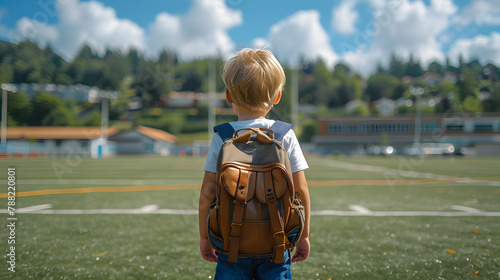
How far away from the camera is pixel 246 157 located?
1391 mm

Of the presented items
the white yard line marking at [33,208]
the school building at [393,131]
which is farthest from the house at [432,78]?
the white yard line marking at [33,208]

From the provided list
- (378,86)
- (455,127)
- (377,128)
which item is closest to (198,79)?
(378,86)

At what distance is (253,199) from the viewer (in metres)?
1.41

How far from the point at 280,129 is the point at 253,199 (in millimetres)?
375

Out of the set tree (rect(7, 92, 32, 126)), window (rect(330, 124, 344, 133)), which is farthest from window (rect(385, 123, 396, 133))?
tree (rect(7, 92, 32, 126))

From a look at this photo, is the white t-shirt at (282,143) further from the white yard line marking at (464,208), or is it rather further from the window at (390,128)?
the window at (390,128)

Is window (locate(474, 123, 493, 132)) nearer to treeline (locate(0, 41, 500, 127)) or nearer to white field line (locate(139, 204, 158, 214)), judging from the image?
treeline (locate(0, 41, 500, 127))

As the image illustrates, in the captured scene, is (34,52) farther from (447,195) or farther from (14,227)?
(447,195)

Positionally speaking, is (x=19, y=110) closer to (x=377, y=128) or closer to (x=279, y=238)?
(x=279, y=238)

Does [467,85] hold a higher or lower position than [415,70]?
lower

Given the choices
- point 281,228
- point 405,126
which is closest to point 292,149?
point 281,228

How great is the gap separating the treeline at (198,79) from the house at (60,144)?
104 inches

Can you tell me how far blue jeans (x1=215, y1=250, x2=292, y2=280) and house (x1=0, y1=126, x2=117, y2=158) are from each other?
37.6 metres

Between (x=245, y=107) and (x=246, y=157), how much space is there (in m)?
0.35
